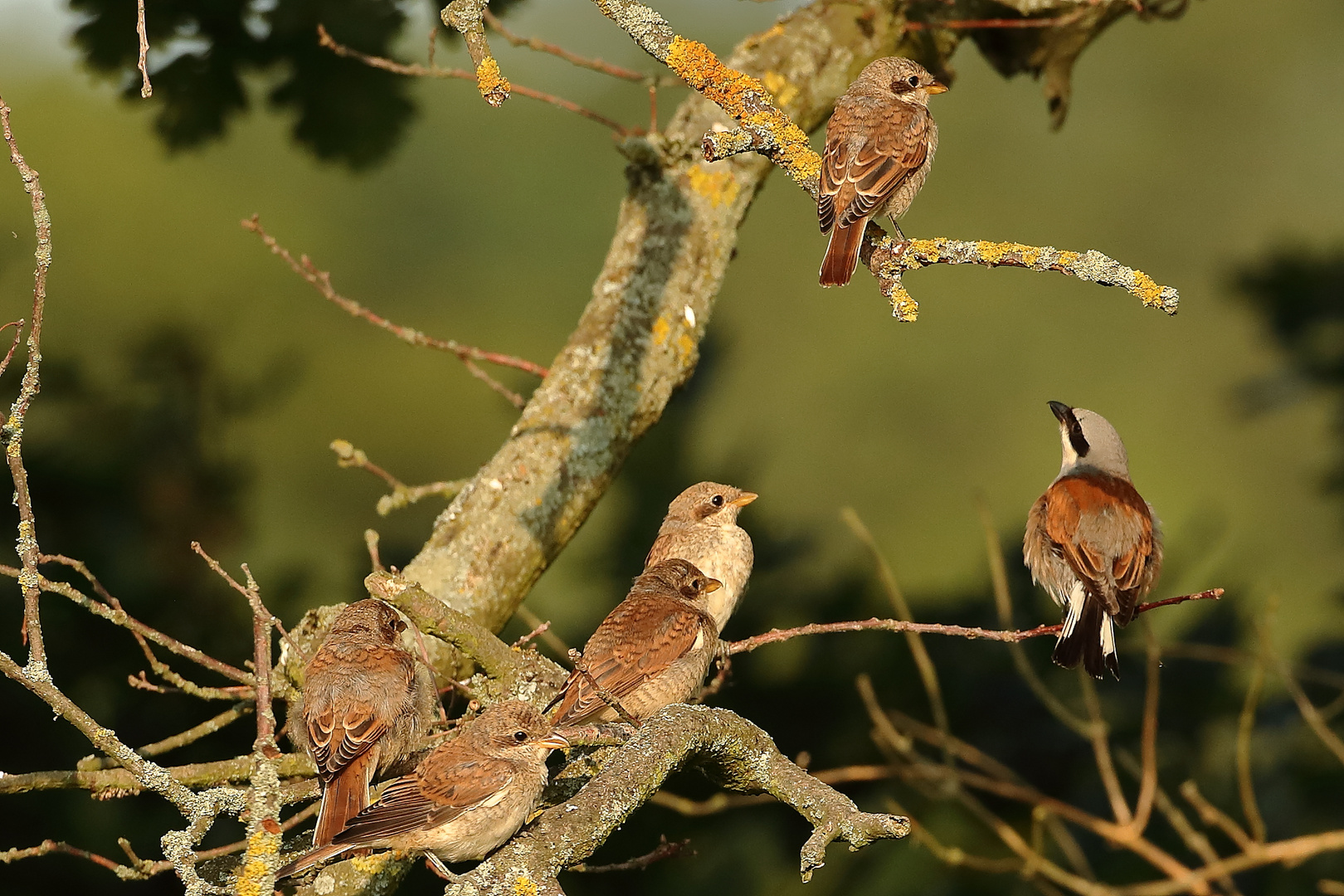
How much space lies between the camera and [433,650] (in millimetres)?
3752

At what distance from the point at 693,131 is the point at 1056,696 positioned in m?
4.73

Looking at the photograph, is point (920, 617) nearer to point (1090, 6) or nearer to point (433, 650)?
point (1090, 6)

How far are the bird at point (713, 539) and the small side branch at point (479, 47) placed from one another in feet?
7.29

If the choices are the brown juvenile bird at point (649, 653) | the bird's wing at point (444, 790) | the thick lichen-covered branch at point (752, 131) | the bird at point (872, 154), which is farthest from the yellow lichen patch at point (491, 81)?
the brown juvenile bird at point (649, 653)

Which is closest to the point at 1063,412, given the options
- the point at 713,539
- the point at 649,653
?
the point at 713,539

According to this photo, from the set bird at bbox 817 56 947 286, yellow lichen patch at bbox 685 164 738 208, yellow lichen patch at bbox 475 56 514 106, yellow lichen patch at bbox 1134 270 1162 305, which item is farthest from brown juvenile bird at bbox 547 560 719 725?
yellow lichen patch at bbox 1134 270 1162 305

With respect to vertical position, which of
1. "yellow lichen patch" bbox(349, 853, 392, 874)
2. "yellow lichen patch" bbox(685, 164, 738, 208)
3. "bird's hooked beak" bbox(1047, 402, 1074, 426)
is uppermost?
"yellow lichen patch" bbox(685, 164, 738, 208)

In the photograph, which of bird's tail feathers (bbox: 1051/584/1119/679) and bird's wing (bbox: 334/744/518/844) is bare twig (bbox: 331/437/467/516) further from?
bird's tail feathers (bbox: 1051/584/1119/679)

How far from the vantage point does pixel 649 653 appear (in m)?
3.56

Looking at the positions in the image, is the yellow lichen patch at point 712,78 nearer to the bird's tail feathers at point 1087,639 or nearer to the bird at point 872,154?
the bird at point 872,154

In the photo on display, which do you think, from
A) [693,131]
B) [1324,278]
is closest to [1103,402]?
[1324,278]

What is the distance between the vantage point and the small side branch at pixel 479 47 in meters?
2.21

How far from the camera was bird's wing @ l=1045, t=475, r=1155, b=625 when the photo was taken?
3.66 metres

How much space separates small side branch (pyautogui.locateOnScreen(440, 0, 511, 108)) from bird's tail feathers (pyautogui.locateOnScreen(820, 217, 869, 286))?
40.6 inches
